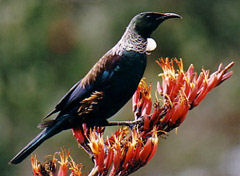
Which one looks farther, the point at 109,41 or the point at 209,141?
the point at 209,141

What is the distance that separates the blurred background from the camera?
8.17 metres

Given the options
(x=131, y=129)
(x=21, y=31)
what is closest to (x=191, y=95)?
(x=131, y=129)

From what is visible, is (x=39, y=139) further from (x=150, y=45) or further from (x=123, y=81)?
(x=150, y=45)

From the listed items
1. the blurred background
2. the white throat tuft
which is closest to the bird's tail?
the white throat tuft

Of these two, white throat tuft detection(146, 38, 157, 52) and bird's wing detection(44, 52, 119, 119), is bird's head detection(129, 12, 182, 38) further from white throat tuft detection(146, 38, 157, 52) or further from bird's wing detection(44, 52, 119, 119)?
bird's wing detection(44, 52, 119, 119)

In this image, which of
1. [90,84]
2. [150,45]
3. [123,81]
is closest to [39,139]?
[90,84]

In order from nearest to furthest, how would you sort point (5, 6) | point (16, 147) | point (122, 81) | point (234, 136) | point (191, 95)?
point (191, 95)
point (122, 81)
point (16, 147)
point (5, 6)
point (234, 136)

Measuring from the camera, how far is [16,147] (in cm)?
820

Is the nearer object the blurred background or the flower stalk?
the flower stalk

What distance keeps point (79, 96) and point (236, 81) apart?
648 centimetres

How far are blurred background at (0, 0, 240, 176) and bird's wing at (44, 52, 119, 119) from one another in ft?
14.0

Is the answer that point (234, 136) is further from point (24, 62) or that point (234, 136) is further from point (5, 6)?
point (5, 6)

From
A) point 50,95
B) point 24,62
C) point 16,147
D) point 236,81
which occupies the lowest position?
point 236,81

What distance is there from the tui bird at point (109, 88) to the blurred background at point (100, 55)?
4295 millimetres
